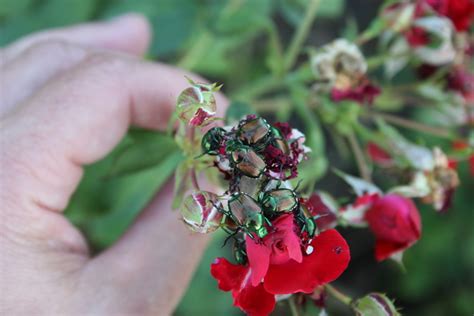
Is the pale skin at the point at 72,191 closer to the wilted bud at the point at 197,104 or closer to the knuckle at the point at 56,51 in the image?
the knuckle at the point at 56,51

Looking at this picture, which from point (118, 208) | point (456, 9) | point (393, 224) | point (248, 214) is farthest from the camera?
point (118, 208)

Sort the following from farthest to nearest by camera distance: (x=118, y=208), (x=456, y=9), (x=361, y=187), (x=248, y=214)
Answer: (x=118, y=208)
(x=456, y=9)
(x=361, y=187)
(x=248, y=214)

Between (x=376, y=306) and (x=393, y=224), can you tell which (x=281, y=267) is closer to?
(x=376, y=306)

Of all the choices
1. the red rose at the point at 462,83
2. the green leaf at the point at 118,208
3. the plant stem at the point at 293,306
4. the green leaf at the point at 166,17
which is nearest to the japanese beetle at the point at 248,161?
the plant stem at the point at 293,306

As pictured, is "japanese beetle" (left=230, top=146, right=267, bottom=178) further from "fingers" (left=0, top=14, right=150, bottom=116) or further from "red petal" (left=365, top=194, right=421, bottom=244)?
"fingers" (left=0, top=14, right=150, bottom=116)

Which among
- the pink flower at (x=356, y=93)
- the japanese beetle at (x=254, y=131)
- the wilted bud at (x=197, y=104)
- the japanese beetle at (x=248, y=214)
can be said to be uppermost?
the wilted bud at (x=197, y=104)

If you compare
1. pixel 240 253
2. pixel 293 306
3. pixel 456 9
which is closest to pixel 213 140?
pixel 240 253

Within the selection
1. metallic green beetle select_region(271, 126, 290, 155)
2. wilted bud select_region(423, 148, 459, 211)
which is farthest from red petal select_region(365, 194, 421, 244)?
metallic green beetle select_region(271, 126, 290, 155)
